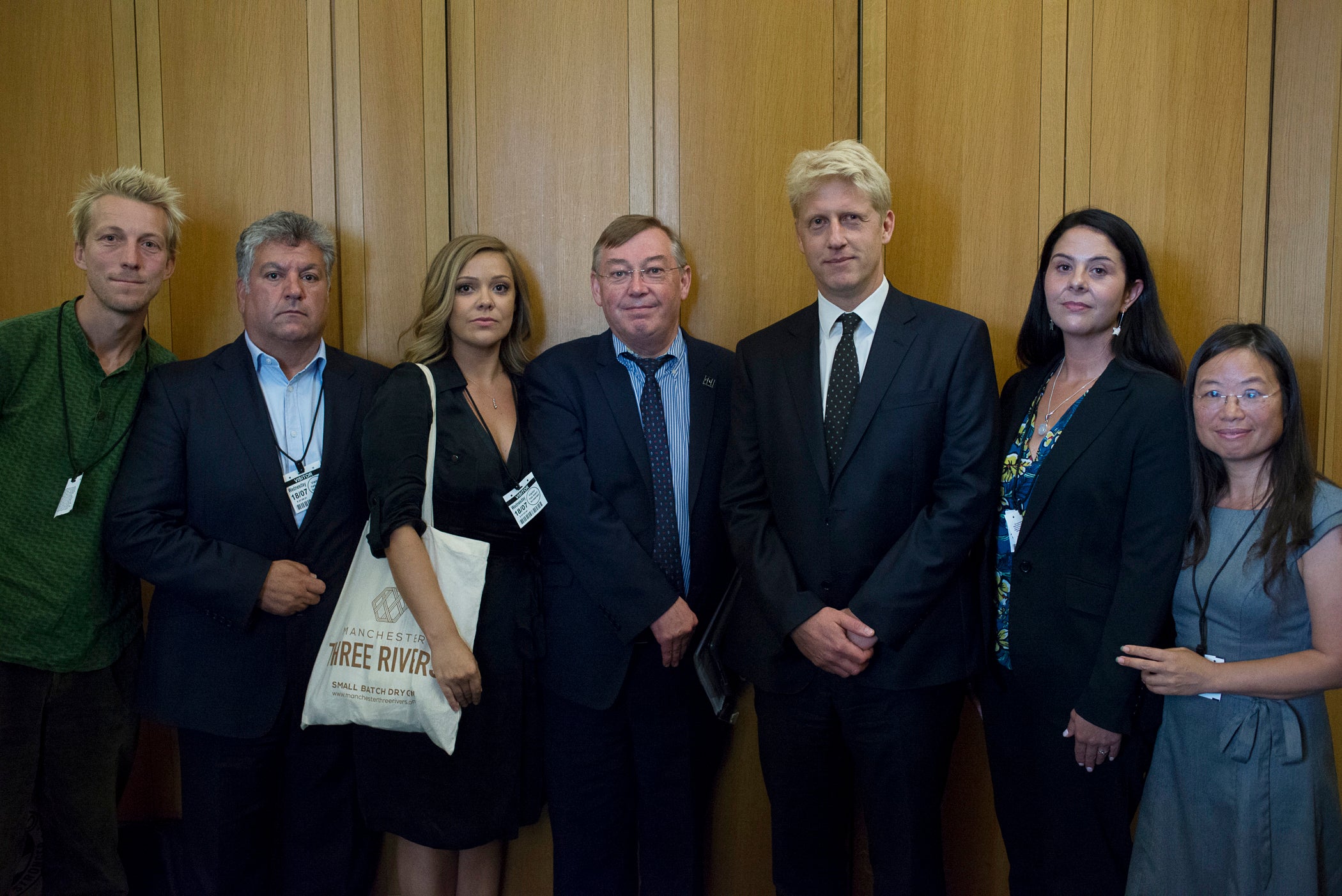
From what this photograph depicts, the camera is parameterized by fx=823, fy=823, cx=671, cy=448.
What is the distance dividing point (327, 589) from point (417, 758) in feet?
1.75

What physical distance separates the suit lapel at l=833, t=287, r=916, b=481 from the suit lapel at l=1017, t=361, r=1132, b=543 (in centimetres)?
42

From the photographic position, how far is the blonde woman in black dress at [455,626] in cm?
210

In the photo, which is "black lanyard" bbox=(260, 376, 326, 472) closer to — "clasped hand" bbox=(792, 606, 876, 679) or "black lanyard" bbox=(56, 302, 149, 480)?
"black lanyard" bbox=(56, 302, 149, 480)

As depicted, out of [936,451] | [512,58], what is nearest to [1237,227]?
[936,451]

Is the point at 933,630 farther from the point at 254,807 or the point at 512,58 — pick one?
the point at 512,58

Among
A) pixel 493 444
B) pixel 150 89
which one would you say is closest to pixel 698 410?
pixel 493 444

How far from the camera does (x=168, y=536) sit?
221cm

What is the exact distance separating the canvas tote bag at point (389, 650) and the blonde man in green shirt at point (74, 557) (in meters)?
0.73

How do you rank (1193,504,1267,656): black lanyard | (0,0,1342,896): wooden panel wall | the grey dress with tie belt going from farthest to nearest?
(0,0,1342,896): wooden panel wall < (1193,504,1267,656): black lanyard < the grey dress with tie belt

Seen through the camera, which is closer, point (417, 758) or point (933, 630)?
point (933, 630)

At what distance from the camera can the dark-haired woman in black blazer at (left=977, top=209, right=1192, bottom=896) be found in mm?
1892

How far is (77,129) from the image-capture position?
283 centimetres

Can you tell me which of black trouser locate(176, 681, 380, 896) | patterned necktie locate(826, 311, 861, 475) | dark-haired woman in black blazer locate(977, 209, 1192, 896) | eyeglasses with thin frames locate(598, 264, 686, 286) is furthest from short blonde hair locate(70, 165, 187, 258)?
dark-haired woman in black blazer locate(977, 209, 1192, 896)

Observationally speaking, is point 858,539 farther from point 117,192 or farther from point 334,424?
point 117,192
